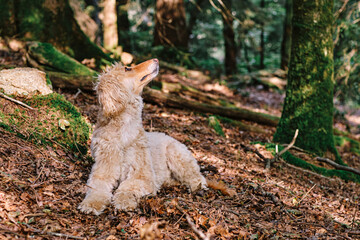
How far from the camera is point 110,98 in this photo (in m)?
4.06

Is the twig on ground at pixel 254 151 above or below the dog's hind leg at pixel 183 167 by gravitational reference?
below

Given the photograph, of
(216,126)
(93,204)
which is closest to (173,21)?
(216,126)

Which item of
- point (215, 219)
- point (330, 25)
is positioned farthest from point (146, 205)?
point (330, 25)

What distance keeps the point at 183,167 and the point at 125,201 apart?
1486mm

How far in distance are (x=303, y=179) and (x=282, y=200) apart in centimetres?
196

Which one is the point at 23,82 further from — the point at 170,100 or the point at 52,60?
the point at 170,100

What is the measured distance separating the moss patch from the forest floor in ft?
0.76

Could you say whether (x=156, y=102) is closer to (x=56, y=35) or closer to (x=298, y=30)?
(x=56, y=35)

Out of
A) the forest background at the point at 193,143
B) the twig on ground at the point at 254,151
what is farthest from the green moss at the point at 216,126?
the twig on ground at the point at 254,151

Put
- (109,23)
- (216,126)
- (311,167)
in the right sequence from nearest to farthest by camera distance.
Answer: (311,167) → (216,126) → (109,23)

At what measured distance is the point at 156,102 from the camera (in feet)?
29.6

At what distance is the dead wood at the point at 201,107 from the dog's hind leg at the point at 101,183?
4896 mm

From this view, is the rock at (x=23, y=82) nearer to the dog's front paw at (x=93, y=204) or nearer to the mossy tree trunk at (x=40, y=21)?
the dog's front paw at (x=93, y=204)

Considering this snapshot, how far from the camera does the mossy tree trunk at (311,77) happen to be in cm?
759
